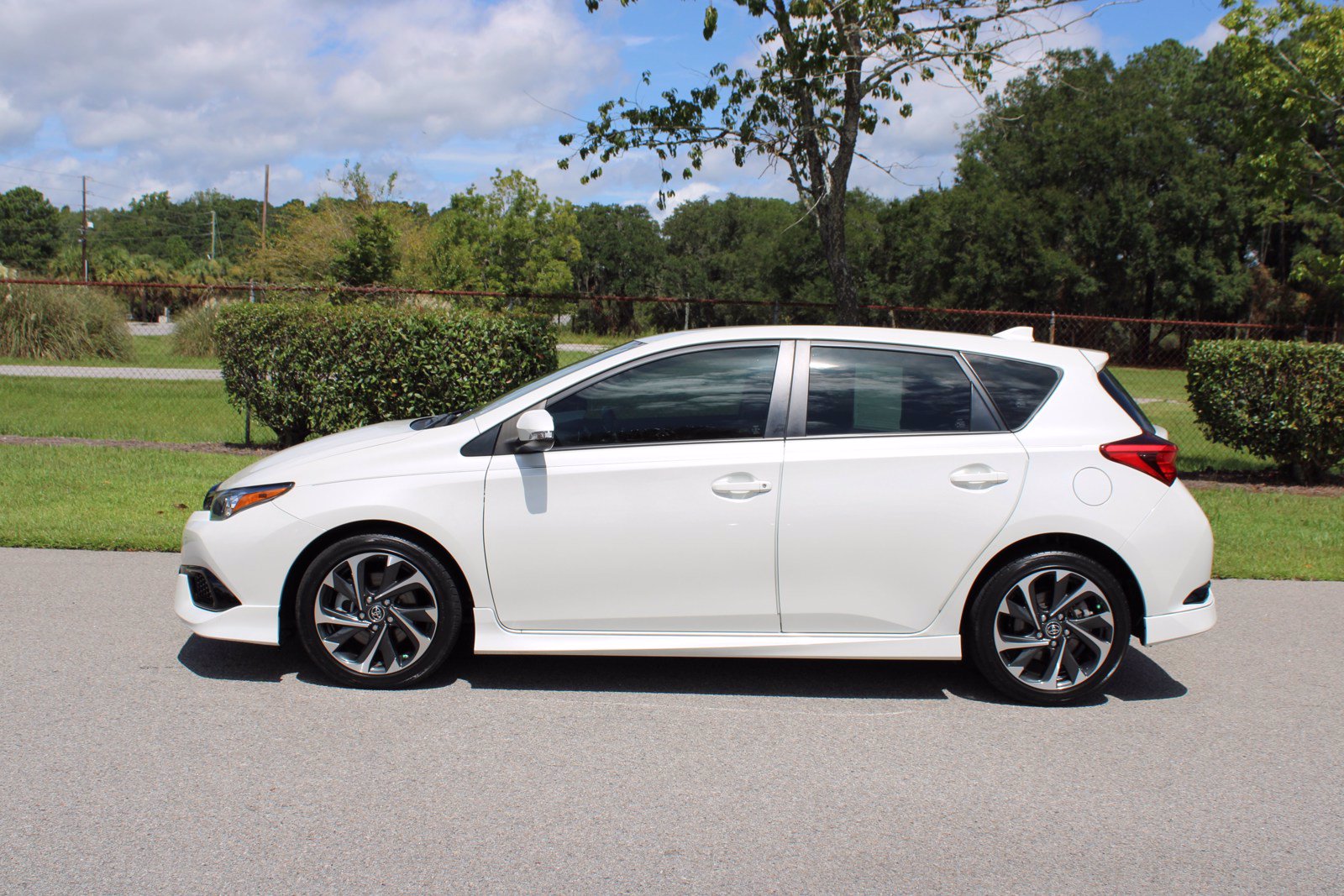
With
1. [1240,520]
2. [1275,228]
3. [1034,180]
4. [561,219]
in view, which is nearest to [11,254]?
[561,219]

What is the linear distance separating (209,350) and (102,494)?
16595mm

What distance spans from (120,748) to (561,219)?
55.8m

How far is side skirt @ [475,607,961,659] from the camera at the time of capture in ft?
15.1

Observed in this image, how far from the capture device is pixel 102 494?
29.5ft

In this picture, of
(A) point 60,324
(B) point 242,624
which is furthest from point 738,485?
(A) point 60,324

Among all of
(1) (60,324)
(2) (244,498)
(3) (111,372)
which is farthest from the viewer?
(1) (60,324)

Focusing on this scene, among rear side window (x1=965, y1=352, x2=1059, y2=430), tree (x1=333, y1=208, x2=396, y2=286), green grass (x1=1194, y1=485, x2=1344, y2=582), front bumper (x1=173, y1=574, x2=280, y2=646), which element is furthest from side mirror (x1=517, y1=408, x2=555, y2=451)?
tree (x1=333, y1=208, x2=396, y2=286)

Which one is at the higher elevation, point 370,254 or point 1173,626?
point 370,254

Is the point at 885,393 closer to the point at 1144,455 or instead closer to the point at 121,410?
the point at 1144,455

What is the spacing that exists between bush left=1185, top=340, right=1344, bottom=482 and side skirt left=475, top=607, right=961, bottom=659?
27.5 feet

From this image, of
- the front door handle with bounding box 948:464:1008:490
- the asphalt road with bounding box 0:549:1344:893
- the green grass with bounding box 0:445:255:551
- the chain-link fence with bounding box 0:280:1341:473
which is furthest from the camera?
the chain-link fence with bounding box 0:280:1341:473

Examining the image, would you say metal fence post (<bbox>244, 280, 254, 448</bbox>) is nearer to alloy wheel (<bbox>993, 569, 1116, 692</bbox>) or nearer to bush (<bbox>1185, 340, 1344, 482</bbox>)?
alloy wheel (<bbox>993, 569, 1116, 692</bbox>)

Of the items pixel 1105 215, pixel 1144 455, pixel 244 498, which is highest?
pixel 1105 215

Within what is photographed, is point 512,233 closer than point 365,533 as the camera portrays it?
No
